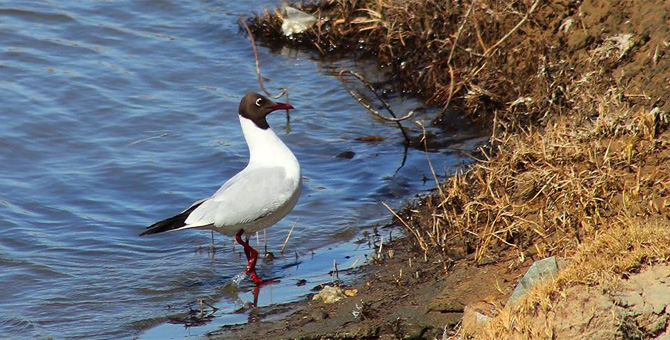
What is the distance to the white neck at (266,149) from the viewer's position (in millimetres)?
7199

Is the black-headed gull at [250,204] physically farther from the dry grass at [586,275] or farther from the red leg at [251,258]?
the dry grass at [586,275]

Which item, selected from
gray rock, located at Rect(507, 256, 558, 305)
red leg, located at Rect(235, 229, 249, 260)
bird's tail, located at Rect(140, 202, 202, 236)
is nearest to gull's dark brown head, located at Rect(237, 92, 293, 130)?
red leg, located at Rect(235, 229, 249, 260)

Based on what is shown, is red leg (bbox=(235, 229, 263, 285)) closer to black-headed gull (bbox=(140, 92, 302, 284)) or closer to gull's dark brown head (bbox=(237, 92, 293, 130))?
black-headed gull (bbox=(140, 92, 302, 284))

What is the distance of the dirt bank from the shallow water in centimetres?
72

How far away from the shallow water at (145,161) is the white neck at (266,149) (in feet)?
2.30

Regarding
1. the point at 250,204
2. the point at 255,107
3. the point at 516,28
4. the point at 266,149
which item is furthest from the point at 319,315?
the point at 516,28

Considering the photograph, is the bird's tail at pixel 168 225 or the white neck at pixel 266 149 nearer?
the bird's tail at pixel 168 225

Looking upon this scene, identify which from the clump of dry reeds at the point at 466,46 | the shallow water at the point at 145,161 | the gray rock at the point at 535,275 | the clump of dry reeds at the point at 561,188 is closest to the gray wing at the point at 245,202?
the shallow water at the point at 145,161

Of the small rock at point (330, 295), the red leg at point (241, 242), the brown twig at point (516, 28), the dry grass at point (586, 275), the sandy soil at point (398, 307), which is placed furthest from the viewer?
the brown twig at point (516, 28)

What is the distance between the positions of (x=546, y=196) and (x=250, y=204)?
202cm

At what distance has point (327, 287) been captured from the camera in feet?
19.7

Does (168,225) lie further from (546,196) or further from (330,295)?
(546,196)

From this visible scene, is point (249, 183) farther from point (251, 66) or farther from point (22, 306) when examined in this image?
point (251, 66)

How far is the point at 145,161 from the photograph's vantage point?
9320 mm
